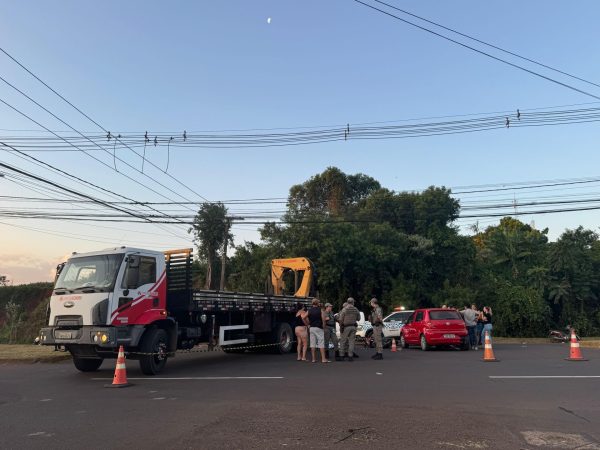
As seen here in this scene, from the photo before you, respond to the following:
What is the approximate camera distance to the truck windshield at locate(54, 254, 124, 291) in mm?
11320

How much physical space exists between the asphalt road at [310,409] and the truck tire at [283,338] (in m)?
4.91

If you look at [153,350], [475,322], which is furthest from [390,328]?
[153,350]

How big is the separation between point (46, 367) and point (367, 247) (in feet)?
59.9

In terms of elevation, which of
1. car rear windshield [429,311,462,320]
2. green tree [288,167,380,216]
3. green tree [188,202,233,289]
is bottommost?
car rear windshield [429,311,462,320]

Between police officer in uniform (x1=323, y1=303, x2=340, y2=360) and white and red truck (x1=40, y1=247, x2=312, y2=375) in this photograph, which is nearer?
white and red truck (x1=40, y1=247, x2=312, y2=375)

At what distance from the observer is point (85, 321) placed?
11.0 meters

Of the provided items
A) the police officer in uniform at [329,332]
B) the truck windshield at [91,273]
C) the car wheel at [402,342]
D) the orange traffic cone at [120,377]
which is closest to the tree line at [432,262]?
the car wheel at [402,342]

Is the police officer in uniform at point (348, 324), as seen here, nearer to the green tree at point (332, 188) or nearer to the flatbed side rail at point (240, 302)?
the flatbed side rail at point (240, 302)

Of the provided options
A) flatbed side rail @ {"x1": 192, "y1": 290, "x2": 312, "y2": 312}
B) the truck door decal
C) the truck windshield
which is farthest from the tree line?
the truck windshield

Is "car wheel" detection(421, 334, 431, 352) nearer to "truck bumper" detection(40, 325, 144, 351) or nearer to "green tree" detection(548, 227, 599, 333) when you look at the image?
"truck bumper" detection(40, 325, 144, 351)

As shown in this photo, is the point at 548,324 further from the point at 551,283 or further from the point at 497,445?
the point at 497,445

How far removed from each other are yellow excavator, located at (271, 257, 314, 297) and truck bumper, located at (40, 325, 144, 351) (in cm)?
1014

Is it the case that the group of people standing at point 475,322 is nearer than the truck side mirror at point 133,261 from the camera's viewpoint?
No

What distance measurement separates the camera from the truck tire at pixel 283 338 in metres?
17.2
